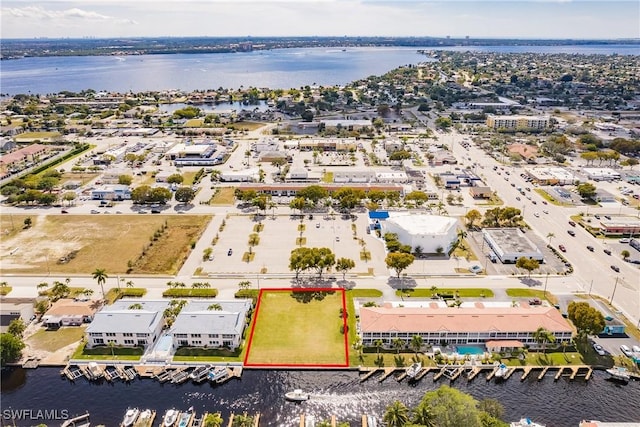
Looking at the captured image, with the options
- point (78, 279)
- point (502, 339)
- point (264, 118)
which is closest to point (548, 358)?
point (502, 339)

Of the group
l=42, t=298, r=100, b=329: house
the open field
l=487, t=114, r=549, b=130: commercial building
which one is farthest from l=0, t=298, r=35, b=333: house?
l=487, t=114, r=549, b=130: commercial building

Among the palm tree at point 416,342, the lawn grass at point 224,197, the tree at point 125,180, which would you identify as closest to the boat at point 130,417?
the palm tree at point 416,342

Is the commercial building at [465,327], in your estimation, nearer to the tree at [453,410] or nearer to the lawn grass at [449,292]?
the lawn grass at [449,292]

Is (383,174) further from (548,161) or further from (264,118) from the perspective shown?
(264,118)

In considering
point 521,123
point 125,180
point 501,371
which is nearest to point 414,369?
point 501,371

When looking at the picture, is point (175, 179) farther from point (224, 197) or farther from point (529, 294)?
point (529, 294)

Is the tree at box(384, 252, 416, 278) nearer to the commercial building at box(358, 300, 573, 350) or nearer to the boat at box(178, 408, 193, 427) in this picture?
the commercial building at box(358, 300, 573, 350)
